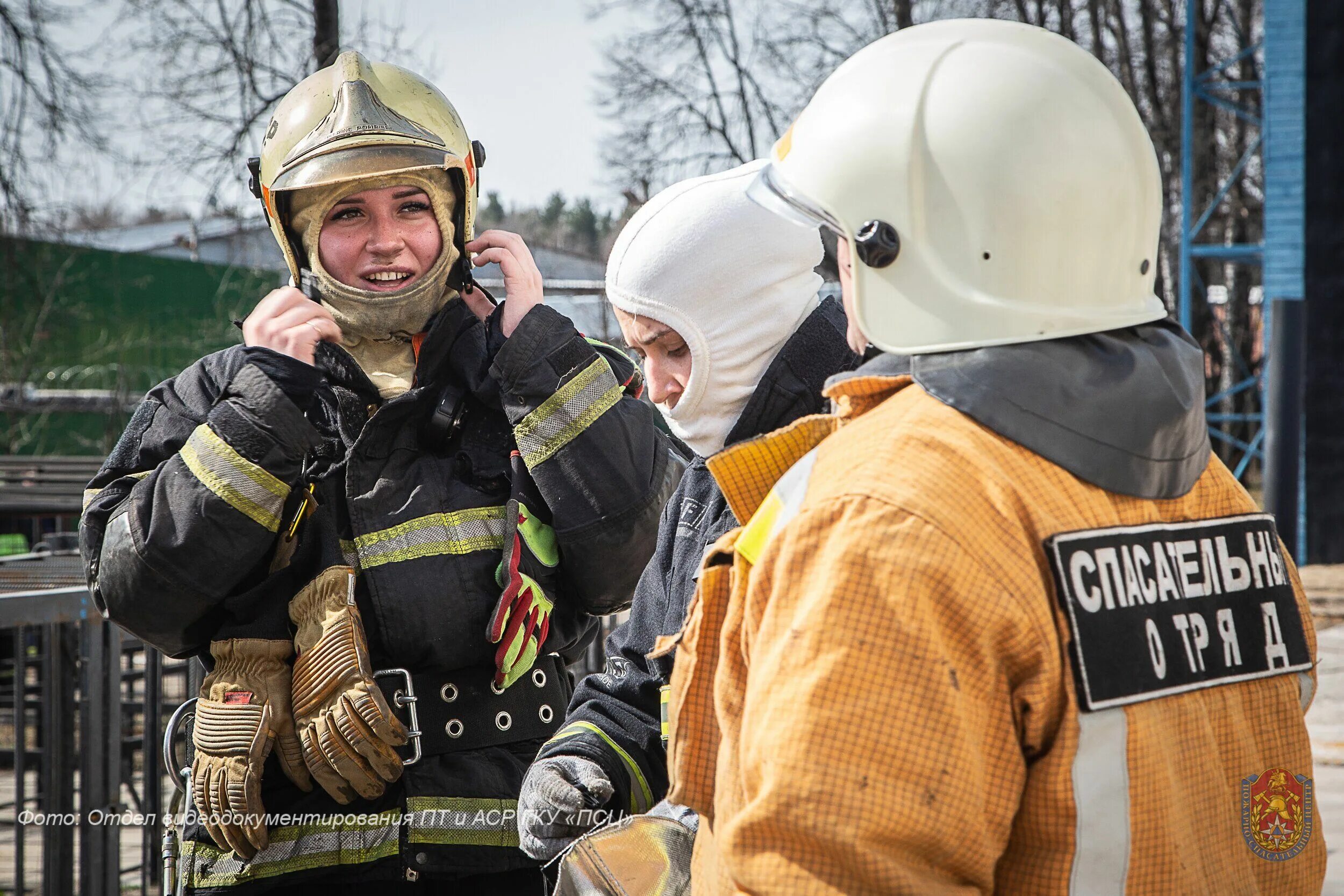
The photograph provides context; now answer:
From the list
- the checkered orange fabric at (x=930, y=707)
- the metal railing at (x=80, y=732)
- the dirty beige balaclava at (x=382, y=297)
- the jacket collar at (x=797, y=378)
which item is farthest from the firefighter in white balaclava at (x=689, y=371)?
the metal railing at (x=80, y=732)

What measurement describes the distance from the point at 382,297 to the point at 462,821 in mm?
1125

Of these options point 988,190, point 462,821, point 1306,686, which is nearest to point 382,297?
point 462,821

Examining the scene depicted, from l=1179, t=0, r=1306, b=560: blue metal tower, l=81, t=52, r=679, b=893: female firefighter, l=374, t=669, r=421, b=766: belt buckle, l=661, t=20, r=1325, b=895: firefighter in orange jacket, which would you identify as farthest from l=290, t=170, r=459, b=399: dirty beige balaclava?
l=1179, t=0, r=1306, b=560: blue metal tower

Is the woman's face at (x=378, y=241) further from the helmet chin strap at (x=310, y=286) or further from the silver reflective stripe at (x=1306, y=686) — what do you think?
the silver reflective stripe at (x=1306, y=686)

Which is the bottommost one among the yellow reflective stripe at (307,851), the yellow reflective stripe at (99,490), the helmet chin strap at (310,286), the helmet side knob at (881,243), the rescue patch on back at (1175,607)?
the yellow reflective stripe at (307,851)

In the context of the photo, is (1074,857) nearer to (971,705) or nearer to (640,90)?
(971,705)

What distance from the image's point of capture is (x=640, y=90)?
1475 centimetres

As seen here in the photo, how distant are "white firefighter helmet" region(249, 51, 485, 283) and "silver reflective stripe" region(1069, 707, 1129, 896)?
2033 mm

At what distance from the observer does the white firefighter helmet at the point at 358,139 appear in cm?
277

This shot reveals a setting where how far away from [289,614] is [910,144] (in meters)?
1.63

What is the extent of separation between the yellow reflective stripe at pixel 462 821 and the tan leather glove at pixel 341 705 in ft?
0.29

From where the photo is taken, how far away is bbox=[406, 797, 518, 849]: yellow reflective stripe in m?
2.45

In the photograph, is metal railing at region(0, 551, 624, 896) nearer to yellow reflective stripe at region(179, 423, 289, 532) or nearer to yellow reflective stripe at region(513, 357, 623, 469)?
yellow reflective stripe at region(179, 423, 289, 532)

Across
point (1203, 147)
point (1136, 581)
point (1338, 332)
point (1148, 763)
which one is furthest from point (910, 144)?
point (1203, 147)
